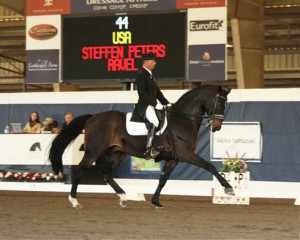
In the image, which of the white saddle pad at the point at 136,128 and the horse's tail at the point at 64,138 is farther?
the horse's tail at the point at 64,138

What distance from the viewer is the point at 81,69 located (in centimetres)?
1469

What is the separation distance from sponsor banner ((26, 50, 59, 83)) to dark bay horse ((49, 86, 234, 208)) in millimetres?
4206

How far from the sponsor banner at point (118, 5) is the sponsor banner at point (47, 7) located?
18cm

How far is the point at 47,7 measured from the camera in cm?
1512

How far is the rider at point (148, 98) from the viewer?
10.0 m

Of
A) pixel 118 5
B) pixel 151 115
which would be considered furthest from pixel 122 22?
pixel 151 115

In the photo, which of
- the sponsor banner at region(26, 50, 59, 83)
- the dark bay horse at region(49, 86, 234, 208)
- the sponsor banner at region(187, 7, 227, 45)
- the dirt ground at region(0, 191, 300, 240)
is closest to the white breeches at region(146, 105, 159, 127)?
the dark bay horse at region(49, 86, 234, 208)

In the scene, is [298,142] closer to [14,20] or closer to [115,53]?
[115,53]

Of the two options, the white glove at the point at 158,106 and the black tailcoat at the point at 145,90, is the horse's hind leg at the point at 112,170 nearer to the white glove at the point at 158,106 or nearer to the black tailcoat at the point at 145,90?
Answer: the black tailcoat at the point at 145,90

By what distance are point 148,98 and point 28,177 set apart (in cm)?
557

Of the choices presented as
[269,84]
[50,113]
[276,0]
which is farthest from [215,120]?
[269,84]

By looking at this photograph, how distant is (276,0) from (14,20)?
931 cm

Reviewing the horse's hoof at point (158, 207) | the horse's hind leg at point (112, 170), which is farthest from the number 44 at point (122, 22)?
the horse's hoof at point (158, 207)

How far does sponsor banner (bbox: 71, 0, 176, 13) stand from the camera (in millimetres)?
14320
